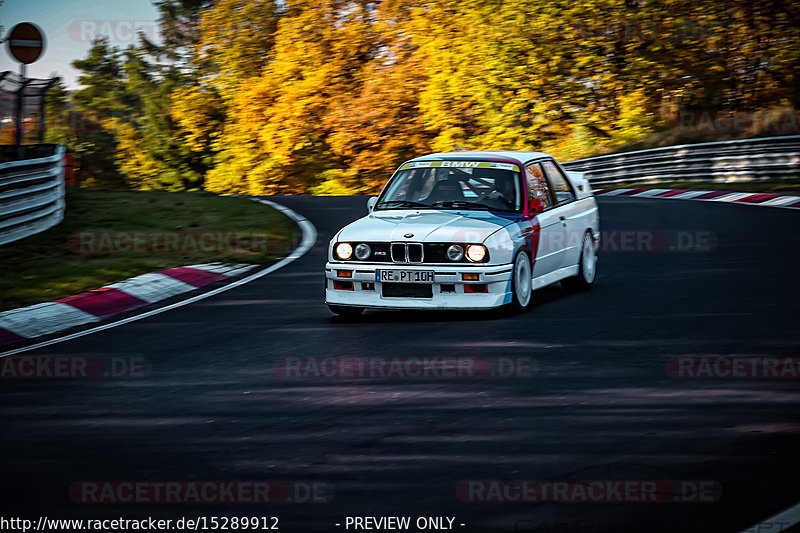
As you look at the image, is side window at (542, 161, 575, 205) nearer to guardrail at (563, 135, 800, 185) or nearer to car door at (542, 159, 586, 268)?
car door at (542, 159, 586, 268)

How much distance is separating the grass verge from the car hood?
356 cm

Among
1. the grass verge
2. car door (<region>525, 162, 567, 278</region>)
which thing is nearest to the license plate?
car door (<region>525, 162, 567, 278</region>)

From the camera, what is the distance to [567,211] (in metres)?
11.1

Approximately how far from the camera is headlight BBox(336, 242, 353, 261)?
9.61 m

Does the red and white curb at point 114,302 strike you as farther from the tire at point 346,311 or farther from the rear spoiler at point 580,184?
the rear spoiler at point 580,184

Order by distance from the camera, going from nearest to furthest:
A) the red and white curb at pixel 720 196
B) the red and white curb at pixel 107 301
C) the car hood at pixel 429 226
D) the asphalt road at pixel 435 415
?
1. the asphalt road at pixel 435 415
2. the car hood at pixel 429 226
3. the red and white curb at pixel 107 301
4. the red and white curb at pixel 720 196

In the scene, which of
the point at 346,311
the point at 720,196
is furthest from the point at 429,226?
the point at 720,196

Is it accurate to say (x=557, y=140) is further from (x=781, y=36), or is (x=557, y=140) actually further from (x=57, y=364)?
(x=57, y=364)

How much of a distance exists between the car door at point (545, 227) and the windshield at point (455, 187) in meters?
0.22

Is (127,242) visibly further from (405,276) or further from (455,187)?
(405,276)

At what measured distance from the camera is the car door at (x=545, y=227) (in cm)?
1023

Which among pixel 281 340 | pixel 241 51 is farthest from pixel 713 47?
pixel 281 340

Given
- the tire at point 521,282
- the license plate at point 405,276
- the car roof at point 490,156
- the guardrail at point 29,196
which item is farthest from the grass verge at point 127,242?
the tire at point 521,282

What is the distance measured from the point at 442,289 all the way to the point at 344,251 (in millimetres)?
946
